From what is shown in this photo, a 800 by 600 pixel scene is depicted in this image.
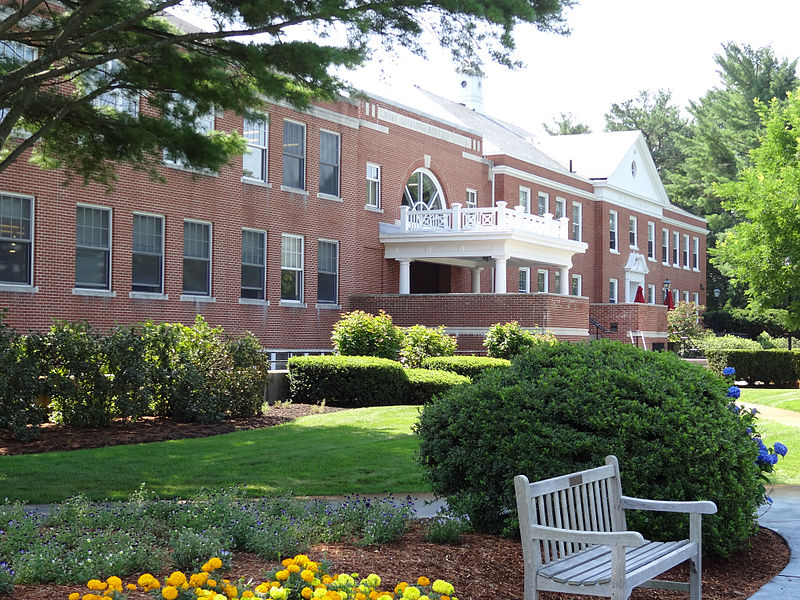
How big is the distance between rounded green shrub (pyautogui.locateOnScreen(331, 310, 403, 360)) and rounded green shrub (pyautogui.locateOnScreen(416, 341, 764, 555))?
15.5 meters

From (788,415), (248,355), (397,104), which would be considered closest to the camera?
(248,355)

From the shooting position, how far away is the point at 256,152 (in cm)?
2636

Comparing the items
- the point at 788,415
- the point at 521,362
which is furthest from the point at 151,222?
the point at 521,362

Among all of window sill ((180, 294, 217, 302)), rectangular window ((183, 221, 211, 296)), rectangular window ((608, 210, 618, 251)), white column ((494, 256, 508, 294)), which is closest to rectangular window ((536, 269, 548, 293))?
rectangular window ((608, 210, 618, 251))

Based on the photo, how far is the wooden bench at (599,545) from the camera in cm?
507

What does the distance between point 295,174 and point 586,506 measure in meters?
22.7

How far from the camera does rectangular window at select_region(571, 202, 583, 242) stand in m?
43.8

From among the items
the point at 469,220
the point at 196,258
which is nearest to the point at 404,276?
the point at 469,220

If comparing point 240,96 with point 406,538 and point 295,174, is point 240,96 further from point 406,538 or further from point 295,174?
point 295,174

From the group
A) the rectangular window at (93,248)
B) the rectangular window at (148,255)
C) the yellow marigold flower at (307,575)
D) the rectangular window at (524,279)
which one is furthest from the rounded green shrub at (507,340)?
the yellow marigold flower at (307,575)

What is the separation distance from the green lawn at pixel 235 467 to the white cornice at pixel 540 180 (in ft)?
79.3

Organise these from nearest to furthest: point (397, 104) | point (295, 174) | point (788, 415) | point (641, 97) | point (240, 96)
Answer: point (240, 96) < point (788, 415) < point (295, 174) < point (397, 104) < point (641, 97)

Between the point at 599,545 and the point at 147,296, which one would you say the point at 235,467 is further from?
the point at 147,296

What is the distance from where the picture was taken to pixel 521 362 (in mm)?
7586
